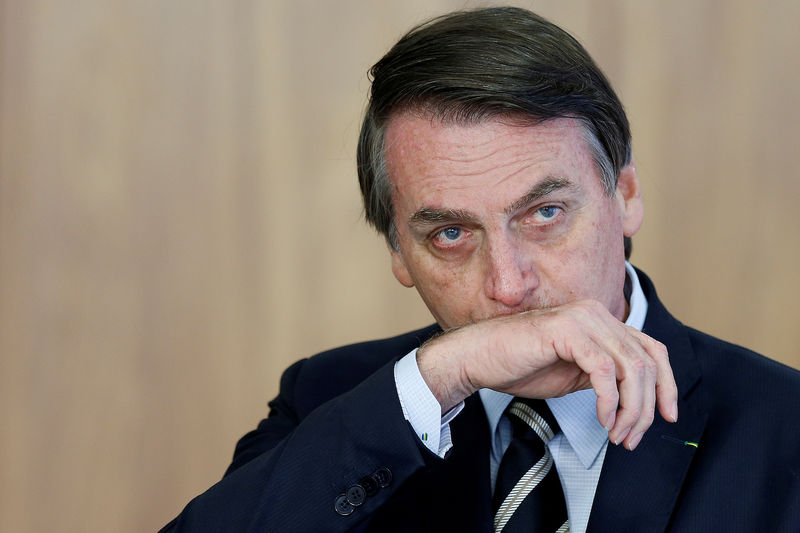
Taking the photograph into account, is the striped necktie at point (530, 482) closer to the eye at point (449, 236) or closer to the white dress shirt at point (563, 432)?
the white dress shirt at point (563, 432)

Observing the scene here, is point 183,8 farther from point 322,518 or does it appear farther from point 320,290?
point 322,518

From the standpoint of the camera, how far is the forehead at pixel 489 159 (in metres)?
1.70

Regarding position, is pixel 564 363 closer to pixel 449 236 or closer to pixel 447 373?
pixel 447 373

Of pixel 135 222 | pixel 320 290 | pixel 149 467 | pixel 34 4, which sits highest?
pixel 34 4

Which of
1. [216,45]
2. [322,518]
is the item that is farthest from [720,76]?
[322,518]

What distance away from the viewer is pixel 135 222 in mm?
2973

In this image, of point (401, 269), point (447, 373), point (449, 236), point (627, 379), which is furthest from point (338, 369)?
point (627, 379)

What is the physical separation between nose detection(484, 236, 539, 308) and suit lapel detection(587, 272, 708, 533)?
308 millimetres

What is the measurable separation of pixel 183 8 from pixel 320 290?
0.93 meters

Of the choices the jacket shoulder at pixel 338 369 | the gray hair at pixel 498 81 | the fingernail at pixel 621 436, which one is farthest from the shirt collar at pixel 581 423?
the jacket shoulder at pixel 338 369

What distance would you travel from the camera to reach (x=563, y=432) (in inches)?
67.2

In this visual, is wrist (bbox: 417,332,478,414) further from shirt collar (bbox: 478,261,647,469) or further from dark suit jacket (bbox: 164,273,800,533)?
shirt collar (bbox: 478,261,647,469)

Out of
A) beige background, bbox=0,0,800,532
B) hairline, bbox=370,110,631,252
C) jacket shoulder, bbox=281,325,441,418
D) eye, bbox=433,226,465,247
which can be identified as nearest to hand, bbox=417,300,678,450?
eye, bbox=433,226,465,247

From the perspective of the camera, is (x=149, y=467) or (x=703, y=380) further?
(x=149, y=467)
